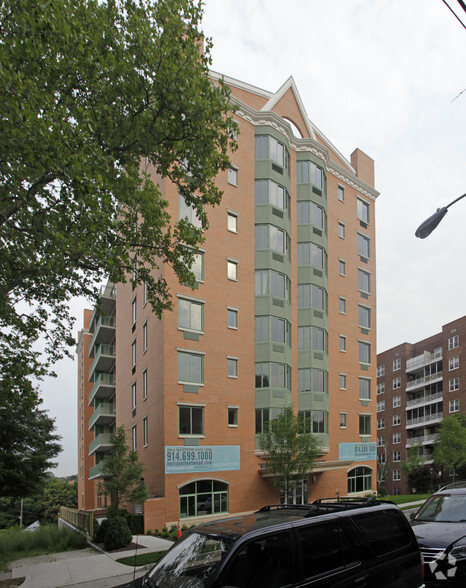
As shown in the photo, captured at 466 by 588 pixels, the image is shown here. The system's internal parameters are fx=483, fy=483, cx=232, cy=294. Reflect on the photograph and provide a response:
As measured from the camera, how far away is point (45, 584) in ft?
39.0

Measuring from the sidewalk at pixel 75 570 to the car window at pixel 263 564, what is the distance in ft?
23.0

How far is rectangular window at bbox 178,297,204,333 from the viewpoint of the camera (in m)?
25.7

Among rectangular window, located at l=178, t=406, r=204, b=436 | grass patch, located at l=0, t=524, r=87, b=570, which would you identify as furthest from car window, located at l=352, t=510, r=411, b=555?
rectangular window, located at l=178, t=406, r=204, b=436

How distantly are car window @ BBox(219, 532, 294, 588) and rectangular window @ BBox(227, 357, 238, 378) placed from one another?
22145mm

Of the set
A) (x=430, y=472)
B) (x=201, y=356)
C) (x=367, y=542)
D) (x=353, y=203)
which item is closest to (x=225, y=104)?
(x=367, y=542)

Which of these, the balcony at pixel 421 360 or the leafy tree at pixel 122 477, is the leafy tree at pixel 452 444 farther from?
the leafy tree at pixel 122 477

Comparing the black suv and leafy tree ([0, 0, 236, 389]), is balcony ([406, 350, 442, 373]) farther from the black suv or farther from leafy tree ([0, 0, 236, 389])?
the black suv

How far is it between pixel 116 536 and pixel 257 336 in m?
14.5

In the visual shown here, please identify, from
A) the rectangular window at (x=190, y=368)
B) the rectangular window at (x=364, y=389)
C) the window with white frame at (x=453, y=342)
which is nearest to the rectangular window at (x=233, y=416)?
the rectangular window at (x=190, y=368)

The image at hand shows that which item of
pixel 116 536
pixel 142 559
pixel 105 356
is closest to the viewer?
pixel 142 559

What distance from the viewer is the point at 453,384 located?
57719 mm

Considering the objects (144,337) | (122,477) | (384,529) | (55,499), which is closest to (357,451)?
(144,337)

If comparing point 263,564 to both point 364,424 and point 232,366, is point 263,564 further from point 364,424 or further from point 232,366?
point 364,424

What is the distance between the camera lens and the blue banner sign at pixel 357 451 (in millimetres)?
33031
